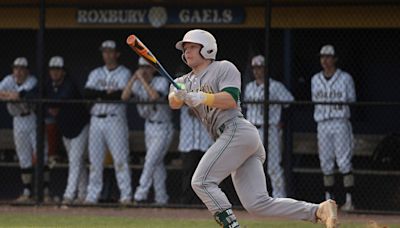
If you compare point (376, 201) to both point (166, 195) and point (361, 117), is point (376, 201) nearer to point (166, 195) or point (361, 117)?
point (361, 117)

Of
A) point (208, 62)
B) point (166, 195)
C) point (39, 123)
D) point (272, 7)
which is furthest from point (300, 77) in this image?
point (208, 62)

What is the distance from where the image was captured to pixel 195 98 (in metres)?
7.44

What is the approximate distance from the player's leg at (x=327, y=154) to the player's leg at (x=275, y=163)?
540 millimetres

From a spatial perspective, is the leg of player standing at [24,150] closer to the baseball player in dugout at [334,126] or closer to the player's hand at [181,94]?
the baseball player in dugout at [334,126]

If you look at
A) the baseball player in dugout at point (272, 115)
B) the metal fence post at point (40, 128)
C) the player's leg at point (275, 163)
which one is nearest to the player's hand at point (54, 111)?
the metal fence post at point (40, 128)

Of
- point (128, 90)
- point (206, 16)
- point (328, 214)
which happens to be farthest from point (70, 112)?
point (328, 214)

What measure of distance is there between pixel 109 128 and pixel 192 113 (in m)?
1.11

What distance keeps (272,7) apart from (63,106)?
3.08 meters

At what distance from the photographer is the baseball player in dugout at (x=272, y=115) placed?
12672 millimetres

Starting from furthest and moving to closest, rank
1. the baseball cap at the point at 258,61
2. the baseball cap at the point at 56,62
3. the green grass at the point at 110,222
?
the baseball cap at the point at 56,62 < the baseball cap at the point at 258,61 < the green grass at the point at 110,222

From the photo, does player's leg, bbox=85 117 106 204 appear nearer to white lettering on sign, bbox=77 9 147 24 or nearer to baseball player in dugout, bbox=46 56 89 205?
baseball player in dugout, bbox=46 56 89 205

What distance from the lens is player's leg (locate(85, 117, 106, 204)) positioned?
13.1 metres

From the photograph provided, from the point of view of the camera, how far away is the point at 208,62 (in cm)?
798

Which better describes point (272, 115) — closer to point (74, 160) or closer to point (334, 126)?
point (334, 126)
